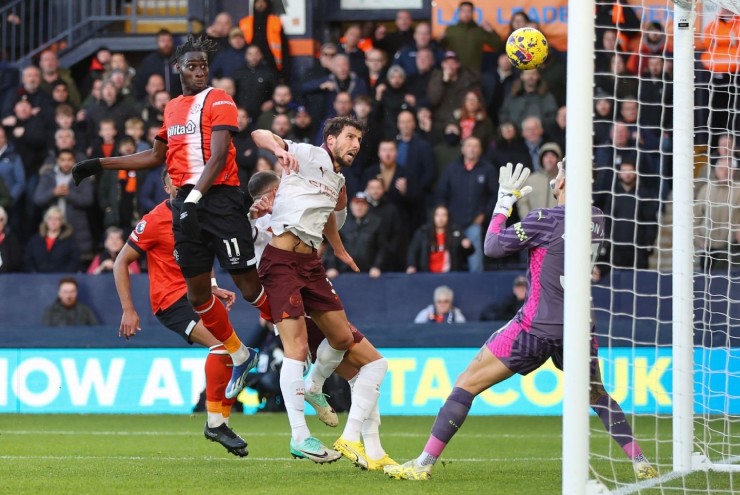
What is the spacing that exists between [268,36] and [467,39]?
2779 millimetres

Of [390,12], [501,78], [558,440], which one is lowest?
[558,440]

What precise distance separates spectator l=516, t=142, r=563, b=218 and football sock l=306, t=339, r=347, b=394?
6980 millimetres

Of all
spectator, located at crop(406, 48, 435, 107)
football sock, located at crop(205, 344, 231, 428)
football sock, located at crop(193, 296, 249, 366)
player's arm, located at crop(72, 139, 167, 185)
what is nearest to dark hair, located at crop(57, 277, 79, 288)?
spectator, located at crop(406, 48, 435, 107)

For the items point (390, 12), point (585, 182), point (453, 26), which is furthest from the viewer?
point (390, 12)

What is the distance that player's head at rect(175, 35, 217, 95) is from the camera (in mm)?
8539

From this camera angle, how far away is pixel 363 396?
27.4 feet

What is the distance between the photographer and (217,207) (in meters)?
8.52

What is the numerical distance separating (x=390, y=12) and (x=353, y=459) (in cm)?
1218

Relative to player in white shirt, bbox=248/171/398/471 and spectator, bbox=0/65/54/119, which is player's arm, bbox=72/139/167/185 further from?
spectator, bbox=0/65/54/119

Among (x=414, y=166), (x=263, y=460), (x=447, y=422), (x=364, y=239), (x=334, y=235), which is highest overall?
(x=414, y=166)

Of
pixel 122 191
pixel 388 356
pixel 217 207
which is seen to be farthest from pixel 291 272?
pixel 122 191

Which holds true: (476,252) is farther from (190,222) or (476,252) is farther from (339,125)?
(190,222)

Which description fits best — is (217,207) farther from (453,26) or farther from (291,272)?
(453,26)

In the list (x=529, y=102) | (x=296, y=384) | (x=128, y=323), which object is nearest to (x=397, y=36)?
(x=529, y=102)
